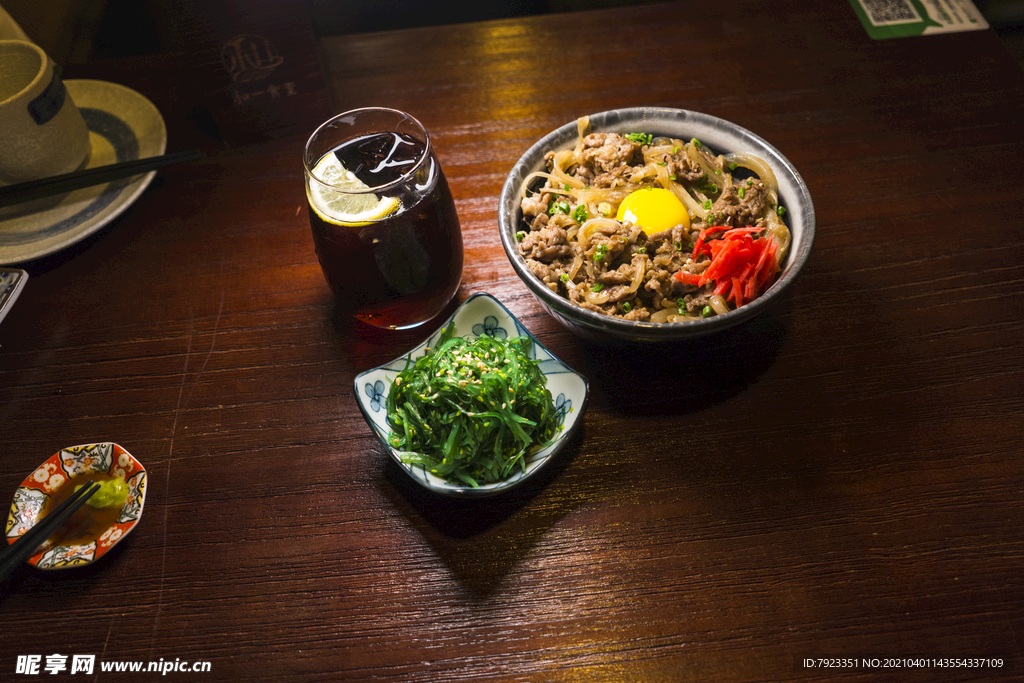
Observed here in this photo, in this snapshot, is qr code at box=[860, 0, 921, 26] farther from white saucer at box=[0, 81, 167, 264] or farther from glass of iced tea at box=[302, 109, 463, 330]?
white saucer at box=[0, 81, 167, 264]

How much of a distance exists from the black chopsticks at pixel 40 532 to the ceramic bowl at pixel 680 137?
1.27 m

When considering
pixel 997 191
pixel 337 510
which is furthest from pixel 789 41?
pixel 337 510

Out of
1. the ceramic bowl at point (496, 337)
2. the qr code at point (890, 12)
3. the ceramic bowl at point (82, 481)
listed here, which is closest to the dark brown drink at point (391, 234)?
the ceramic bowl at point (496, 337)

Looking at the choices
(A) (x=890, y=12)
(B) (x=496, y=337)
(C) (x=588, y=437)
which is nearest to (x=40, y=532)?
(B) (x=496, y=337)

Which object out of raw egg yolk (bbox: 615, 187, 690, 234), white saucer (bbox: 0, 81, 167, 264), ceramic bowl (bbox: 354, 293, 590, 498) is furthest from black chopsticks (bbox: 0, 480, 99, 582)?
raw egg yolk (bbox: 615, 187, 690, 234)

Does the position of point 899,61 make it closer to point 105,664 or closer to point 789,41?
point 789,41

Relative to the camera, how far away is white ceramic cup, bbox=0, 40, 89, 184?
73.5 inches

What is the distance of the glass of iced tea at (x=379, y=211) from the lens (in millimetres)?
1488

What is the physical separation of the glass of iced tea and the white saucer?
996 millimetres

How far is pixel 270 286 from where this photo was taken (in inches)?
79.7

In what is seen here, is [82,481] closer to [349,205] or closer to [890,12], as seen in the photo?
[349,205]

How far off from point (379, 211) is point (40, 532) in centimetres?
113

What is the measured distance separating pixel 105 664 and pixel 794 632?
1.61 meters

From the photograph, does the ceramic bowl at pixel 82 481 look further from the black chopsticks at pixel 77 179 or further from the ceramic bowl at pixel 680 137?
the ceramic bowl at pixel 680 137
